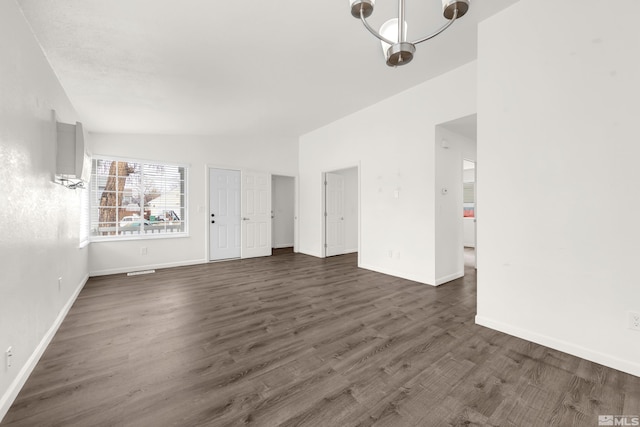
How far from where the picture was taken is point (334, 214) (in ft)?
20.5

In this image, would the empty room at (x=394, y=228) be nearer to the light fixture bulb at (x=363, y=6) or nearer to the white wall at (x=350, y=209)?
the light fixture bulb at (x=363, y=6)

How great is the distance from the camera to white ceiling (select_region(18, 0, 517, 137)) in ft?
6.98

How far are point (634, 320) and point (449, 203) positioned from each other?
7.69 feet

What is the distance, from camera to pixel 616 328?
6.18 ft

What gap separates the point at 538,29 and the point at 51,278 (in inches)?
190

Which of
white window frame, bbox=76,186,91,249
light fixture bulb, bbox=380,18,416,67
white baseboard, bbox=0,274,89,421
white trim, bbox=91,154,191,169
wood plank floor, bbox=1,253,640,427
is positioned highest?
white trim, bbox=91,154,191,169

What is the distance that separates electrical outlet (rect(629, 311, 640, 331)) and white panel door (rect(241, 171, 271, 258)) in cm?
566

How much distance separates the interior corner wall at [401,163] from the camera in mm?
3578

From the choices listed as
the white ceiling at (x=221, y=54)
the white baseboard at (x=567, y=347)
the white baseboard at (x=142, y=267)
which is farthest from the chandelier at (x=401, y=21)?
the white baseboard at (x=142, y=267)

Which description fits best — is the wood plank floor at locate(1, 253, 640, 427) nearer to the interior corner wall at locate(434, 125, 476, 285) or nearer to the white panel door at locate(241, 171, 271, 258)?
the interior corner wall at locate(434, 125, 476, 285)

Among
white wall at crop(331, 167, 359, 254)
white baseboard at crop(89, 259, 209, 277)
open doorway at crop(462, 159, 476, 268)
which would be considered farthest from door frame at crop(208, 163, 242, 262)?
open doorway at crop(462, 159, 476, 268)

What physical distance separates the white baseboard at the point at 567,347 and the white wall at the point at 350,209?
13.6 feet

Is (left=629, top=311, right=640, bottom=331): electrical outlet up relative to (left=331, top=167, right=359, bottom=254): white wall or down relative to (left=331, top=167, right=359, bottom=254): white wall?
down

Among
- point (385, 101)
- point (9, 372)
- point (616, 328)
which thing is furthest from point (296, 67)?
point (616, 328)
